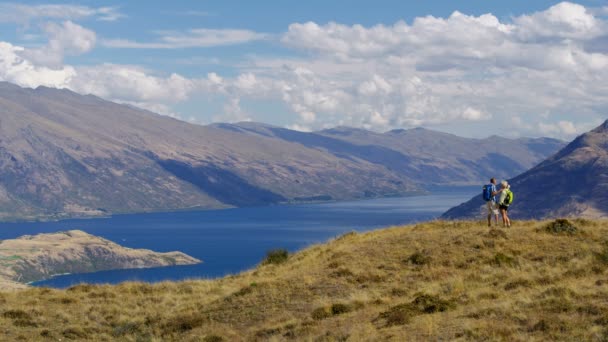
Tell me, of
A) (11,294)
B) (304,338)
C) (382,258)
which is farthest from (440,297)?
(11,294)

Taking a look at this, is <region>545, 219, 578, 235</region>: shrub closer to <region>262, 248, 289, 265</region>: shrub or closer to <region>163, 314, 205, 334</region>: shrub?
<region>262, 248, 289, 265</region>: shrub

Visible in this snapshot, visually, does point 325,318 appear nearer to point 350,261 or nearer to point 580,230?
point 350,261

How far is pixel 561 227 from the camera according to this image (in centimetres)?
4091

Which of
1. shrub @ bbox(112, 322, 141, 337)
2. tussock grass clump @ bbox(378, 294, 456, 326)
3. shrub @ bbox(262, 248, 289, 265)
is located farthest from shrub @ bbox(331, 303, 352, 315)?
shrub @ bbox(262, 248, 289, 265)

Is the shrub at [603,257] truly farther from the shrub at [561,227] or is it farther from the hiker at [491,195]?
the hiker at [491,195]

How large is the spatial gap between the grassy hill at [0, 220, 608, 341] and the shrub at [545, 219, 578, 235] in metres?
0.11

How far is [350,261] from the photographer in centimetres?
3919

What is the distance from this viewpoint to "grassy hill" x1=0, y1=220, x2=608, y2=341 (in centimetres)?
2469

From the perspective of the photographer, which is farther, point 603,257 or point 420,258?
point 420,258

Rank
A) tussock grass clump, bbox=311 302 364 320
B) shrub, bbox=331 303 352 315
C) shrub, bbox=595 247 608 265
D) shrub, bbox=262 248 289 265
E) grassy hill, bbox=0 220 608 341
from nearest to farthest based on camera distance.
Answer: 1. grassy hill, bbox=0 220 608 341
2. tussock grass clump, bbox=311 302 364 320
3. shrub, bbox=331 303 352 315
4. shrub, bbox=595 247 608 265
5. shrub, bbox=262 248 289 265

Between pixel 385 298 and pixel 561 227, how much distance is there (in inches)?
598

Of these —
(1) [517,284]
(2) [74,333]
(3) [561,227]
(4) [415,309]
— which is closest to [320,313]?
(4) [415,309]

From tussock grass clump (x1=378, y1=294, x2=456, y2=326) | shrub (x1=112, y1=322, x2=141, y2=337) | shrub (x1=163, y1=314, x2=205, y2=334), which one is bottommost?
shrub (x1=112, y1=322, x2=141, y2=337)

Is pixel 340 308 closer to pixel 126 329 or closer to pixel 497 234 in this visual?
pixel 126 329
